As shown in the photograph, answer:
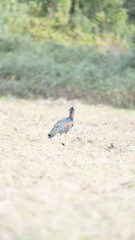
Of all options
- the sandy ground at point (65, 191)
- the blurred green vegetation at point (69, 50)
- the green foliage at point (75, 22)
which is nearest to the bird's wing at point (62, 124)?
the sandy ground at point (65, 191)

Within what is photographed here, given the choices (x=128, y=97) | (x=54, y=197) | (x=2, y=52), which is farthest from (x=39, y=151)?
(x=2, y=52)

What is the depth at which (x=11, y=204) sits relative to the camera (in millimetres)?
4043

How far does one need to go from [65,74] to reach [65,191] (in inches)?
694

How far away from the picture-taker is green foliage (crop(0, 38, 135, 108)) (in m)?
20.1

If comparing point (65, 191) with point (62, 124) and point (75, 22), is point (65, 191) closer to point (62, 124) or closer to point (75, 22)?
point (62, 124)

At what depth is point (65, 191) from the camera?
4496 millimetres

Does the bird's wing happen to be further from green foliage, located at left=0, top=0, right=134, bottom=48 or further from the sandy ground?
green foliage, located at left=0, top=0, right=134, bottom=48

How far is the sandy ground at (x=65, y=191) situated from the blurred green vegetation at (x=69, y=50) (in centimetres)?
1228

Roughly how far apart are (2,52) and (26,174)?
18780 mm

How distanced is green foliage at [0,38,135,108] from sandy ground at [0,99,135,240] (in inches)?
470

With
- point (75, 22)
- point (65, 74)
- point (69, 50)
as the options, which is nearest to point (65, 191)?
point (65, 74)

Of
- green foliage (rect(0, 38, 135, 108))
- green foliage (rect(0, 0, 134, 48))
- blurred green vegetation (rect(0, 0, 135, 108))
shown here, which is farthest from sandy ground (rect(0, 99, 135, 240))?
green foliage (rect(0, 0, 134, 48))

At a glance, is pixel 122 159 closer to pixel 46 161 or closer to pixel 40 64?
pixel 46 161

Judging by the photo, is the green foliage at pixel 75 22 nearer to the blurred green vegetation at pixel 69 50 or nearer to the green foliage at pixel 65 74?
the blurred green vegetation at pixel 69 50
